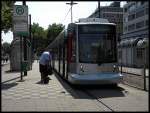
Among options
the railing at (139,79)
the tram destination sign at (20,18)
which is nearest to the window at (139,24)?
the railing at (139,79)

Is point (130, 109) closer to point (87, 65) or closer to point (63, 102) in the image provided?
point (63, 102)

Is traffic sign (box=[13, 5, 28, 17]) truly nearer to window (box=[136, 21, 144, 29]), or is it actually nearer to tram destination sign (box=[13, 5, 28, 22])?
tram destination sign (box=[13, 5, 28, 22])

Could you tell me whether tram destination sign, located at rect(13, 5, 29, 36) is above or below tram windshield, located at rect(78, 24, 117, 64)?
above

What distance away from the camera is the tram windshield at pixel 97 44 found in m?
17.9

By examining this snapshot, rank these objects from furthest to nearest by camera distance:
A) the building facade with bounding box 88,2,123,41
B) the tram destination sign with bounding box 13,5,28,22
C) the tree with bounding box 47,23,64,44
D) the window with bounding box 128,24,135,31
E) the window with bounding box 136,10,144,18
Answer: the tree with bounding box 47,23,64,44
the window with bounding box 128,24,135,31
the window with bounding box 136,10,144,18
the building facade with bounding box 88,2,123,41
the tram destination sign with bounding box 13,5,28,22

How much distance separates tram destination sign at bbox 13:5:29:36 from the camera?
910 inches

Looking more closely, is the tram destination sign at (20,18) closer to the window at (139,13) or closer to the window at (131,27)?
the window at (139,13)

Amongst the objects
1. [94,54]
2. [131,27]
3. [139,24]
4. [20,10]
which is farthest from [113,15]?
[94,54]

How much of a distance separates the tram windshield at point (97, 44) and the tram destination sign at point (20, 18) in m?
5.90

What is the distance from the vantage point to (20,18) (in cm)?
2311

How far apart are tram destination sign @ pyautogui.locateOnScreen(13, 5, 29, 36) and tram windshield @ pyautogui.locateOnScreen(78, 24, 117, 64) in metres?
5.90

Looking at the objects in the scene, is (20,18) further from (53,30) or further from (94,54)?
(53,30)

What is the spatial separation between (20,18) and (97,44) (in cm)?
667

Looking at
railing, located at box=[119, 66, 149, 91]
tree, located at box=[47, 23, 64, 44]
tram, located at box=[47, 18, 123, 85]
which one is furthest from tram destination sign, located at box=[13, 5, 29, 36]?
tree, located at box=[47, 23, 64, 44]
